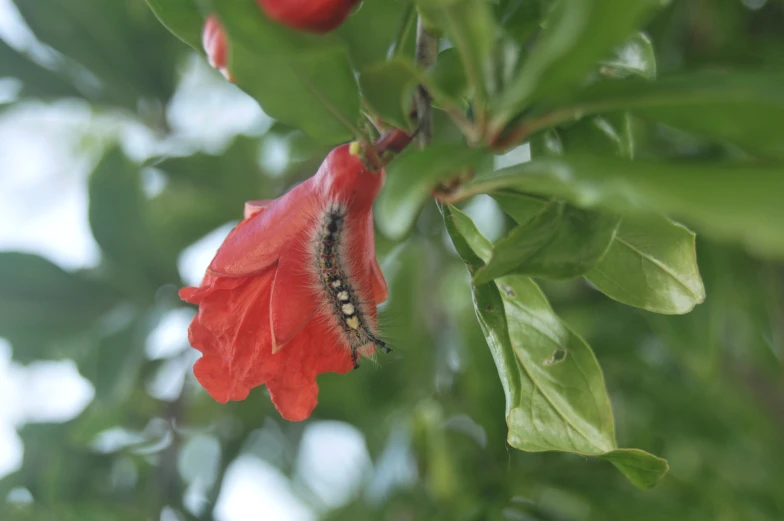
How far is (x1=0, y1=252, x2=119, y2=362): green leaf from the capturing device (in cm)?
133

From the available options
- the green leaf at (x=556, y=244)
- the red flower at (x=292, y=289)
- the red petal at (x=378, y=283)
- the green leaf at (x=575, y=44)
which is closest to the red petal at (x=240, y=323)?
the red flower at (x=292, y=289)

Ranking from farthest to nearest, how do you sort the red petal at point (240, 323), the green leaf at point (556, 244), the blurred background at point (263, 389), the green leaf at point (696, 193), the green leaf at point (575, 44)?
the blurred background at point (263, 389)
the red petal at point (240, 323)
the green leaf at point (556, 244)
the green leaf at point (575, 44)
the green leaf at point (696, 193)

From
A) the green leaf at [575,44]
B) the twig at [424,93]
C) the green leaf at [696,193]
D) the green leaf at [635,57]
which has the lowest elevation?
the green leaf at [635,57]

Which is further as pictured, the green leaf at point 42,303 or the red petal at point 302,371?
the green leaf at point 42,303

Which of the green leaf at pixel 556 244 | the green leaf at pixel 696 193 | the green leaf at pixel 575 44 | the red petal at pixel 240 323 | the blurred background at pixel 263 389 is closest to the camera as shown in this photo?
the green leaf at pixel 696 193

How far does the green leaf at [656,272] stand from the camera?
26.3 inches

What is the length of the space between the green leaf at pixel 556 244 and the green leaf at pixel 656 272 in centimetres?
14

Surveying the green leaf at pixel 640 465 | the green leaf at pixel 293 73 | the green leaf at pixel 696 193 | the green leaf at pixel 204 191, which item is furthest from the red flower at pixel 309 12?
the green leaf at pixel 204 191

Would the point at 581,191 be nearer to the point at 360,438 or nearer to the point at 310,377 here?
the point at 310,377

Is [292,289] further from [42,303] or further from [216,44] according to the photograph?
[42,303]

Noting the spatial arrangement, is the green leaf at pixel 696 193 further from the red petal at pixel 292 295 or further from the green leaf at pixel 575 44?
the red petal at pixel 292 295

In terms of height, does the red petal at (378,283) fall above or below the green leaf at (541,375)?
above

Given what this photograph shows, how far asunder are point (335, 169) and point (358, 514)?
110 cm

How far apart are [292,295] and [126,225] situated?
2.74ft
